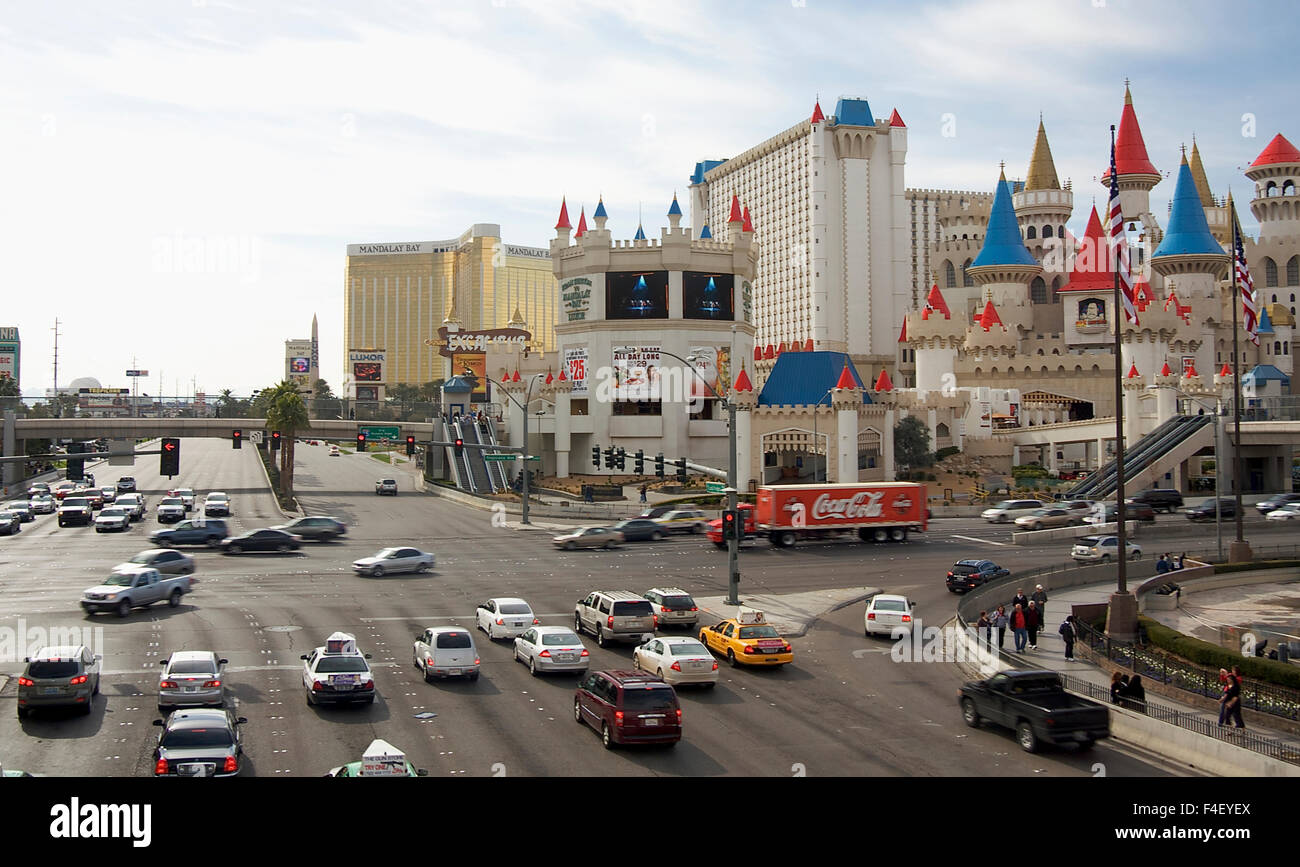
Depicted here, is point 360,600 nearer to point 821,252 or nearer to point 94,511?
point 94,511

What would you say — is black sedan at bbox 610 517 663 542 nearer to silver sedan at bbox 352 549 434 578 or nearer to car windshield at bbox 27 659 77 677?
silver sedan at bbox 352 549 434 578

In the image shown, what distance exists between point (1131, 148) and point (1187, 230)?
11.2 m

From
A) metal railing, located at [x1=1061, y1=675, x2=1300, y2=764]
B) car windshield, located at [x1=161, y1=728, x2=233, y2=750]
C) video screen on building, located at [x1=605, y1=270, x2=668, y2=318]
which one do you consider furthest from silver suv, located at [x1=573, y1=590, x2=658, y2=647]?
video screen on building, located at [x1=605, y1=270, x2=668, y2=318]

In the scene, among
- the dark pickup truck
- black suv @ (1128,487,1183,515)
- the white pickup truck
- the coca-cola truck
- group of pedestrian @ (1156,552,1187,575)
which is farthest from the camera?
black suv @ (1128,487,1183,515)

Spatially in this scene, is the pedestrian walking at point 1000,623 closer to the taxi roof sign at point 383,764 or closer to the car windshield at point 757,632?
the car windshield at point 757,632

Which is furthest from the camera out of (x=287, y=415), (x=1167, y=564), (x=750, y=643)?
(x=287, y=415)

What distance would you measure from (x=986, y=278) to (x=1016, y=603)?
81788 mm

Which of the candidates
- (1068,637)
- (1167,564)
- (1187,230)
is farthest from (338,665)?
(1187,230)

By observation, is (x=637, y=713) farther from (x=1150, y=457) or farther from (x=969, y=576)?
(x=1150, y=457)

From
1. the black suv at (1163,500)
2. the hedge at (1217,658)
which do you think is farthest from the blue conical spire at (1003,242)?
the hedge at (1217,658)

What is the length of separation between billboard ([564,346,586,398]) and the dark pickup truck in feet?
233

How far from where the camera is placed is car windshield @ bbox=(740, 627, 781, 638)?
2928 cm

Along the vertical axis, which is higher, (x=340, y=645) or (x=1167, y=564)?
(x=340, y=645)

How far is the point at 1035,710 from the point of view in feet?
69.9
